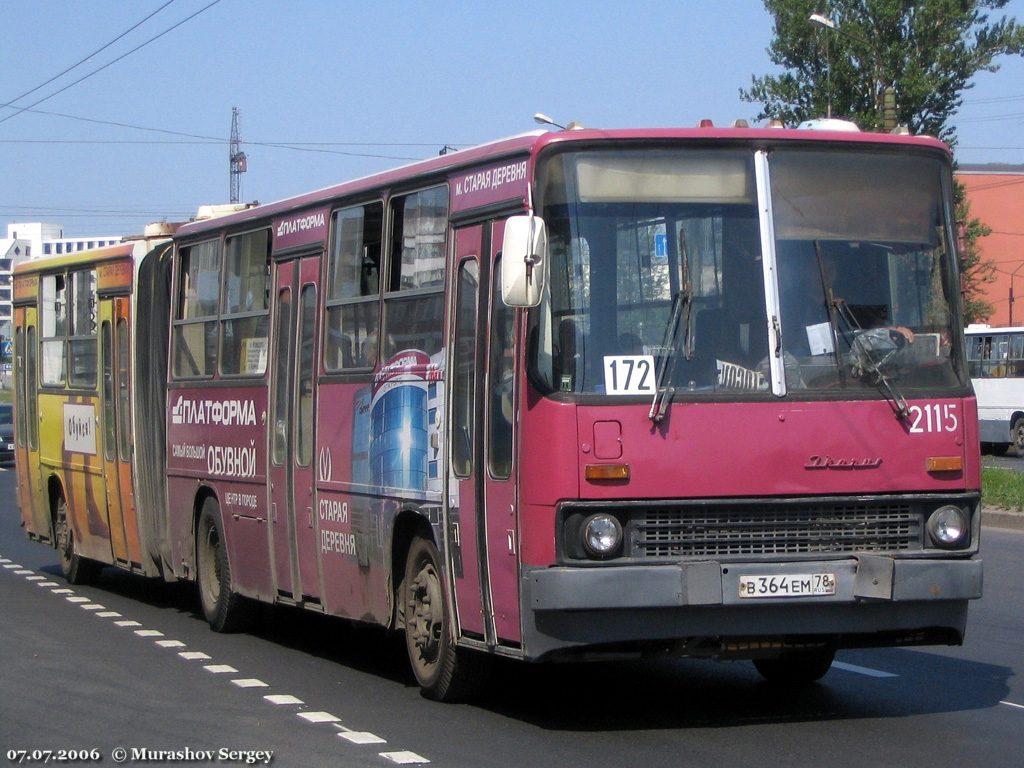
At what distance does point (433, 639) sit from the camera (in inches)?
386

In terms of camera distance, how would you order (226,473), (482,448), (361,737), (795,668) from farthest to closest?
(226,473)
(795,668)
(482,448)
(361,737)

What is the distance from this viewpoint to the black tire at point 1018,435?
39156 mm

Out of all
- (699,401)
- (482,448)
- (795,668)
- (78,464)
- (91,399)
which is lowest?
(795,668)

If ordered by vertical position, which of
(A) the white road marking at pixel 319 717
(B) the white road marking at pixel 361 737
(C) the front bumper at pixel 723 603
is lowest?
(A) the white road marking at pixel 319 717

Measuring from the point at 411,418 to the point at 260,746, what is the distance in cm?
228

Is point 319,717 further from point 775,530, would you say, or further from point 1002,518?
point 1002,518

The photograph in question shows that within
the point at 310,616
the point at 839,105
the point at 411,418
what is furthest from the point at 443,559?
the point at 839,105

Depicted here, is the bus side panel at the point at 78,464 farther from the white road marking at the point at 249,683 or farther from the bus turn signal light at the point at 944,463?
the bus turn signal light at the point at 944,463

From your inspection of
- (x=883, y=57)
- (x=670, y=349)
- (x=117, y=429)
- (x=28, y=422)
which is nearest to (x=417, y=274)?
(x=670, y=349)

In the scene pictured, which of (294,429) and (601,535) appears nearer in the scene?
(601,535)

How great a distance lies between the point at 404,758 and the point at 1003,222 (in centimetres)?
8191

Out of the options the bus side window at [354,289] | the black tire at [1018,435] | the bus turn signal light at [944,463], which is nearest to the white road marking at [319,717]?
the bus side window at [354,289]

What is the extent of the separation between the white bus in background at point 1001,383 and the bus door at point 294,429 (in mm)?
29098

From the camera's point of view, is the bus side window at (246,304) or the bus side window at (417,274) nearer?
the bus side window at (417,274)
